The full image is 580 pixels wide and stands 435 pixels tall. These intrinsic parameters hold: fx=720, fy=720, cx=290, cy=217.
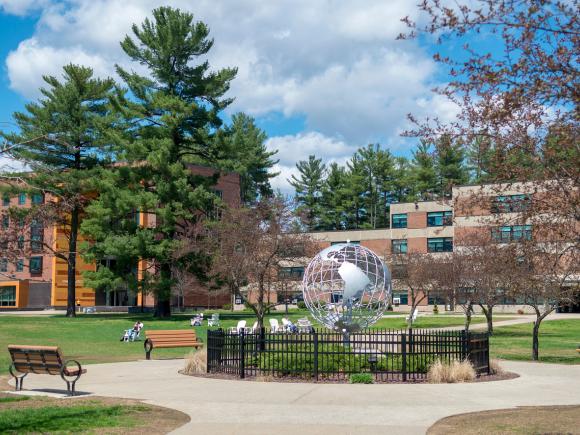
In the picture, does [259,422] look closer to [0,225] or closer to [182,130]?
[0,225]

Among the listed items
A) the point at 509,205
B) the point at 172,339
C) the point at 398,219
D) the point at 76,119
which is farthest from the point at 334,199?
the point at 509,205

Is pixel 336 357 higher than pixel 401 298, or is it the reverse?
pixel 401 298

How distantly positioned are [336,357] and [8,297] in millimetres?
75457

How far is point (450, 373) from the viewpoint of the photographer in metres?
16.5

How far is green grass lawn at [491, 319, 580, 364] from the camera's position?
24391 mm

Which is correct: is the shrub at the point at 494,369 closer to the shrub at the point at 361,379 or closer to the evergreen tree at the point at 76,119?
the shrub at the point at 361,379

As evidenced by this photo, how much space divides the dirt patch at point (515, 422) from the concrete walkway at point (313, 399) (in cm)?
35

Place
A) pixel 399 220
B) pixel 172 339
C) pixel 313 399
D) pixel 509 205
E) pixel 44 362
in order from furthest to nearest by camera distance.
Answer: pixel 399 220, pixel 172 339, pixel 44 362, pixel 313 399, pixel 509 205

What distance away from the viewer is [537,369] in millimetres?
19781

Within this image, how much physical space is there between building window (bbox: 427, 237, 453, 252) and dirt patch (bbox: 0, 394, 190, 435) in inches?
2790

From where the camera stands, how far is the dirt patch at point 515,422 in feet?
33.4

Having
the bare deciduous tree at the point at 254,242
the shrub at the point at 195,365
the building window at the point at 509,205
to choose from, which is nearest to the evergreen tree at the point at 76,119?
the bare deciduous tree at the point at 254,242

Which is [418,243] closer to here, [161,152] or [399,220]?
[399,220]

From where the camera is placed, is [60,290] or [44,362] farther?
[60,290]
